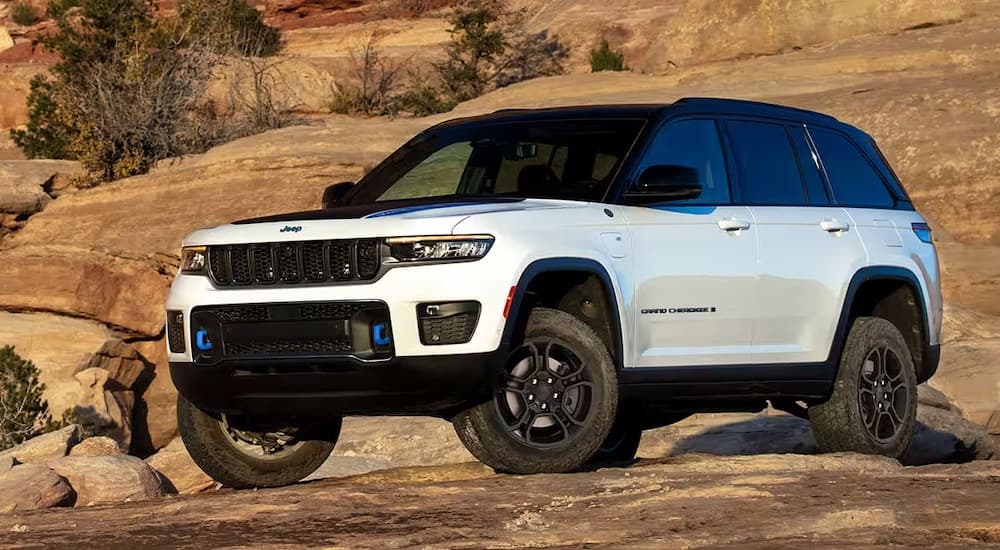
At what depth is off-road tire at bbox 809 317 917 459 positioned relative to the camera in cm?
884

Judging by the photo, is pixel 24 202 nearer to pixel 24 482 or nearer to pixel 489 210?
pixel 24 482

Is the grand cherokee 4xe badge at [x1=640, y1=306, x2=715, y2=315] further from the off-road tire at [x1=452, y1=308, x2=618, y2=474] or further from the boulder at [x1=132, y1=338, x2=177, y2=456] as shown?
the boulder at [x1=132, y1=338, x2=177, y2=456]

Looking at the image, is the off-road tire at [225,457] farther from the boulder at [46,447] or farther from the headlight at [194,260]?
the boulder at [46,447]

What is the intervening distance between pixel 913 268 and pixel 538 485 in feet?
11.8

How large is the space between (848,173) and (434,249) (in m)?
3.45

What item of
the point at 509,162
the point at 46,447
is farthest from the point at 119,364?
the point at 509,162

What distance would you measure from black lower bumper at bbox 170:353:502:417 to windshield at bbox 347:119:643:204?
1.21 metres

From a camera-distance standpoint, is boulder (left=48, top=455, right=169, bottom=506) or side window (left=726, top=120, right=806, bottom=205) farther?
boulder (left=48, top=455, right=169, bottom=506)

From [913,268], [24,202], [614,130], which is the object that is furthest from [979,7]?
[614,130]

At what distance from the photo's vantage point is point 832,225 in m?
8.81

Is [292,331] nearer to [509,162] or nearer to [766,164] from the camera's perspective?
[509,162]

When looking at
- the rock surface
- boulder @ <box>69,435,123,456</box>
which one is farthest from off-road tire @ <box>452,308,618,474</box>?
boulder @ <box>69,435,123,456</box>

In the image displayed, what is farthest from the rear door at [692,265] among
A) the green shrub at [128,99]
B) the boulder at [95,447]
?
the green shrub at [128,99]

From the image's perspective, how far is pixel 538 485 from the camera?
6684mm
